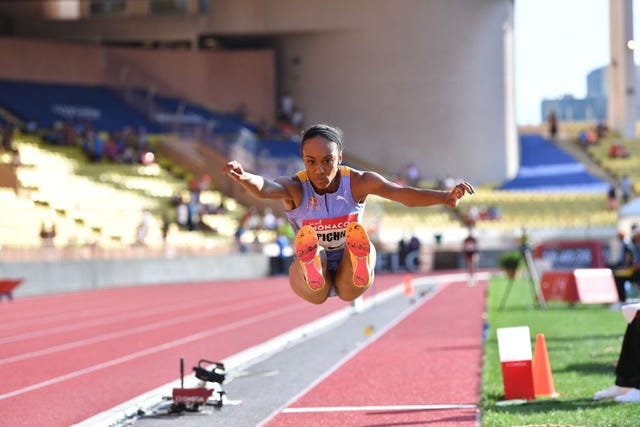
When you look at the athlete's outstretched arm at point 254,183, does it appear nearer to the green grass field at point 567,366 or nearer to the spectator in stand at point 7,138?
the green grass field at point 567,366

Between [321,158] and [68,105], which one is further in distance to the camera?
[68,105]

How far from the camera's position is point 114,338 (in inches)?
617

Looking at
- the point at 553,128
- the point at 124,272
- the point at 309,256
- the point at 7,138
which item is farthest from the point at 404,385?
the point at 553,128

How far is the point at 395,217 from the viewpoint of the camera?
40.3 meters

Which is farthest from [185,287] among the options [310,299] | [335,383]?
[310,299]

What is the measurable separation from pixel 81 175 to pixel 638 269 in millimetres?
20832

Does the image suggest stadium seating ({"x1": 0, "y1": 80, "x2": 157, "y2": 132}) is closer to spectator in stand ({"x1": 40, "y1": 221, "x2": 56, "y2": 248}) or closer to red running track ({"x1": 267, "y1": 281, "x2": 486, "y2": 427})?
spectator in stand ({"x1": 40, "y1": 221, "x2": 56, "y2": 248})

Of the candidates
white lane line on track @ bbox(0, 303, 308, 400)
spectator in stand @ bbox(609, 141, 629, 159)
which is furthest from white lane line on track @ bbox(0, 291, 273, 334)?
spectator in stand @ bbox(609, 141, 629, 159)

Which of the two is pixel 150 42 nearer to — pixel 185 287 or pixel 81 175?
pixel 81 175

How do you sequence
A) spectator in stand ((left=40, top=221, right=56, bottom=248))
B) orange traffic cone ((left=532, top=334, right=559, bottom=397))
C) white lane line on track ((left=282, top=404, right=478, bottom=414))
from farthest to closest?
spectator in stand ((left=40, top=221, right=56, bottom=248)) → orange traffic cone ((left=532, top=334, right=559, bottom=397)) → white lane line on track ((left=282, top=404, right=478, bottom=414))

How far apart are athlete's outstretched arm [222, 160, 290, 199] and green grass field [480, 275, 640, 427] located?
85.7 inches

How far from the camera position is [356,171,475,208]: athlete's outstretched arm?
682 centimetres

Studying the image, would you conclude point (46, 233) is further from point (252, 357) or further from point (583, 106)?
point (583, 106)

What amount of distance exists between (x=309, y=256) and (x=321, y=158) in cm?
60
